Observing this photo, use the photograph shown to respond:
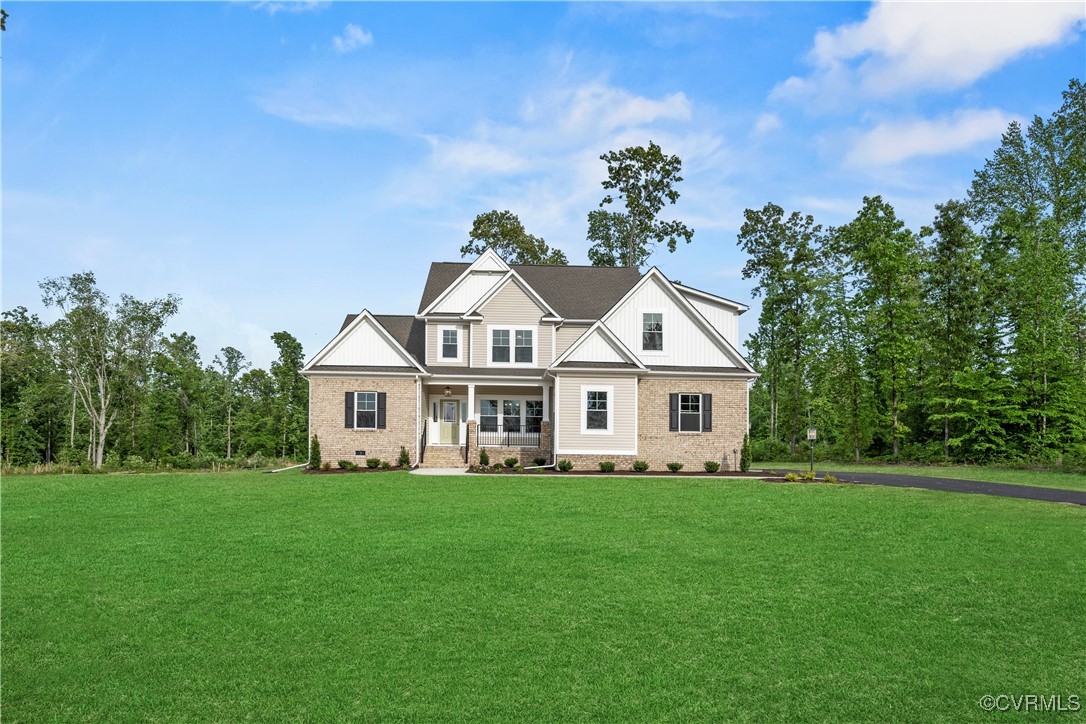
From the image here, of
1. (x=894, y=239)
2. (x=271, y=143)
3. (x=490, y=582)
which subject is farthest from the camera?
(x=894, y=239)

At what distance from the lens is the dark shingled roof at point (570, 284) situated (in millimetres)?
30641


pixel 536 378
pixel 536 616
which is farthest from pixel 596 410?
pixel 536 616

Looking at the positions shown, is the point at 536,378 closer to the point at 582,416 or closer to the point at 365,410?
the point at 582,416

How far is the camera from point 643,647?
6305 mm

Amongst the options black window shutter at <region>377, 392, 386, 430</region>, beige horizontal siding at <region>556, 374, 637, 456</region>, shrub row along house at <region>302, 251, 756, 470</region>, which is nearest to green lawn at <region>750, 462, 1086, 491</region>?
shrub row along house at <region>302, 251, 756, 470</region>

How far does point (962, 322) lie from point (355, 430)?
1166 inches

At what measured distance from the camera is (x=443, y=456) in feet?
92.4

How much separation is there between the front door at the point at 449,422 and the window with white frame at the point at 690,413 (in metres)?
9.47

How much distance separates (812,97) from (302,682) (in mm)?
19156

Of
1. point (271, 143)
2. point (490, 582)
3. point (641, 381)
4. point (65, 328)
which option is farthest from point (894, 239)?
point (65, 328)

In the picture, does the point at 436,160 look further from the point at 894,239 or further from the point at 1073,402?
the point at 1073,402

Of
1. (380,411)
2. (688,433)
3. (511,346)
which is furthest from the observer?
(511,346)

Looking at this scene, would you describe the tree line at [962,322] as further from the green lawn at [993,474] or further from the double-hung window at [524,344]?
the double-hung window at [524,344]

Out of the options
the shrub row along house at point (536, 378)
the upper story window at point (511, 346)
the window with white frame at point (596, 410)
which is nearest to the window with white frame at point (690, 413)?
the shrub row along house at point (536, 378)
